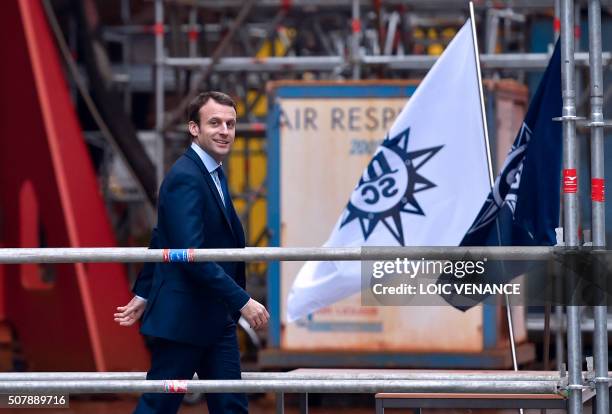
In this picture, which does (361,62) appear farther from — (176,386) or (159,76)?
(176,386)

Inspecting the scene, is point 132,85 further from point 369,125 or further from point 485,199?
point 485,199

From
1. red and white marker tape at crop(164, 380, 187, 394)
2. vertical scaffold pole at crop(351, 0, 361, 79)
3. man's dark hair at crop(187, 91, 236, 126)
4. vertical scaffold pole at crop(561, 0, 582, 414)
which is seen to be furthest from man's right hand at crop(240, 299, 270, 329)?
vertical scaffold pole at crop(351, 0, 361, 79)

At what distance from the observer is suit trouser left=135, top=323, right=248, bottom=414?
20.5ft

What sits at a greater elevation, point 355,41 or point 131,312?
point 355,41

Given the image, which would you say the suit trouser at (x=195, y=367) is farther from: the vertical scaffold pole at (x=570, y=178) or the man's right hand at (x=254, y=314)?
the vertical scaffold pole at (x=570, y=178)

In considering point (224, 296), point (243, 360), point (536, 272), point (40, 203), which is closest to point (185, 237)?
point (224, 296)

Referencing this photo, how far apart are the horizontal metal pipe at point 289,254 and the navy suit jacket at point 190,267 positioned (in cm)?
34

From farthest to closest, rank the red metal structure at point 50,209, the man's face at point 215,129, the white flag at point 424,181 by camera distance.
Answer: the red metal structure at point 50,209
the white flag at point 424,181
the man's face at point 215,129

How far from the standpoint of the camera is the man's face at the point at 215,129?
21.0 ft

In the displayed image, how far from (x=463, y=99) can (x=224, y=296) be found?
6.49ft

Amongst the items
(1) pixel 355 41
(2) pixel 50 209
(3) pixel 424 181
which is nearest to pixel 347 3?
(1) pixel 355 41

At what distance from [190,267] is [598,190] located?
5.40 feet

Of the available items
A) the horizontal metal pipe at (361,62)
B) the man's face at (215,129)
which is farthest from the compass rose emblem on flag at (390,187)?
the horizontal metal pipe at (361,62)

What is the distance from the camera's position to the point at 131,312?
635cm
